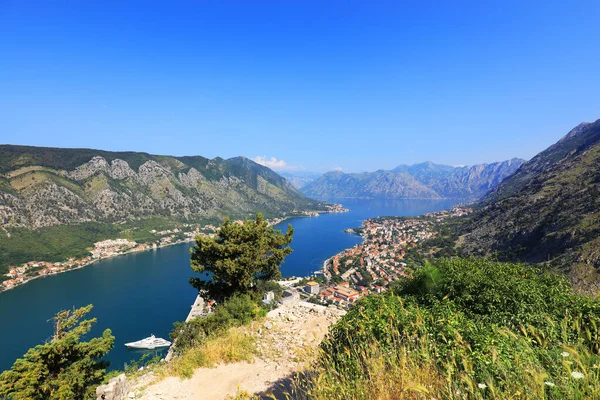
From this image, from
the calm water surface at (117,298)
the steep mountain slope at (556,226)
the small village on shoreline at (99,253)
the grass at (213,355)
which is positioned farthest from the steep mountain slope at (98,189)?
the steep mountain slope at (556,226)

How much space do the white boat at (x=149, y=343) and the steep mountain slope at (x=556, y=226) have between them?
4699 cm

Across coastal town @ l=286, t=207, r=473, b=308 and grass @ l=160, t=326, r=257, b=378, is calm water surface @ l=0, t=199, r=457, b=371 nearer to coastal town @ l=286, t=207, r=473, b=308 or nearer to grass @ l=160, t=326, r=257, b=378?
coastal town @ l=286, t=207, r=473, b=308

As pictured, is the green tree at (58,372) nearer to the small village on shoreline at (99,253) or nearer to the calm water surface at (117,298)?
the calm water surface at (117,298)

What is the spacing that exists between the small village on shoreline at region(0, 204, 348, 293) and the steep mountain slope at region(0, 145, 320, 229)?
70.6 ft

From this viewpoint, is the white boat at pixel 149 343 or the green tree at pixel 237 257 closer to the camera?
the green tree at pixel 237 257

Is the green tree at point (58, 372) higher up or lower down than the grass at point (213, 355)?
lower down

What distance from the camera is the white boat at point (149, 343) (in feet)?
126

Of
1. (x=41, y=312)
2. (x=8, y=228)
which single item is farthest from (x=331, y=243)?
(x=8, y=228)

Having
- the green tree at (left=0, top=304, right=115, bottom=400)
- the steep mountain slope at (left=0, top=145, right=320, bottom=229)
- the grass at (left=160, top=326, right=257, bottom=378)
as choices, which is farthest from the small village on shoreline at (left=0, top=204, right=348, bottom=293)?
the grass at (left=160, top=326, right=257, bottom=378)

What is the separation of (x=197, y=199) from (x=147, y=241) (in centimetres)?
6154

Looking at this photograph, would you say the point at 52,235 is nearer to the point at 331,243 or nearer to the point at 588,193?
the point at 331,243

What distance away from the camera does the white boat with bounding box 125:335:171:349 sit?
38.4 metres

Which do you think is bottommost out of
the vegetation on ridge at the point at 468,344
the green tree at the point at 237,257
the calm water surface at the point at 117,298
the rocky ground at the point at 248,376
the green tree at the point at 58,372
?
the calm water surface at the point at 117,298

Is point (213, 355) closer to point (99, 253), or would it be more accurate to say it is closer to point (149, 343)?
point (149, 343)
